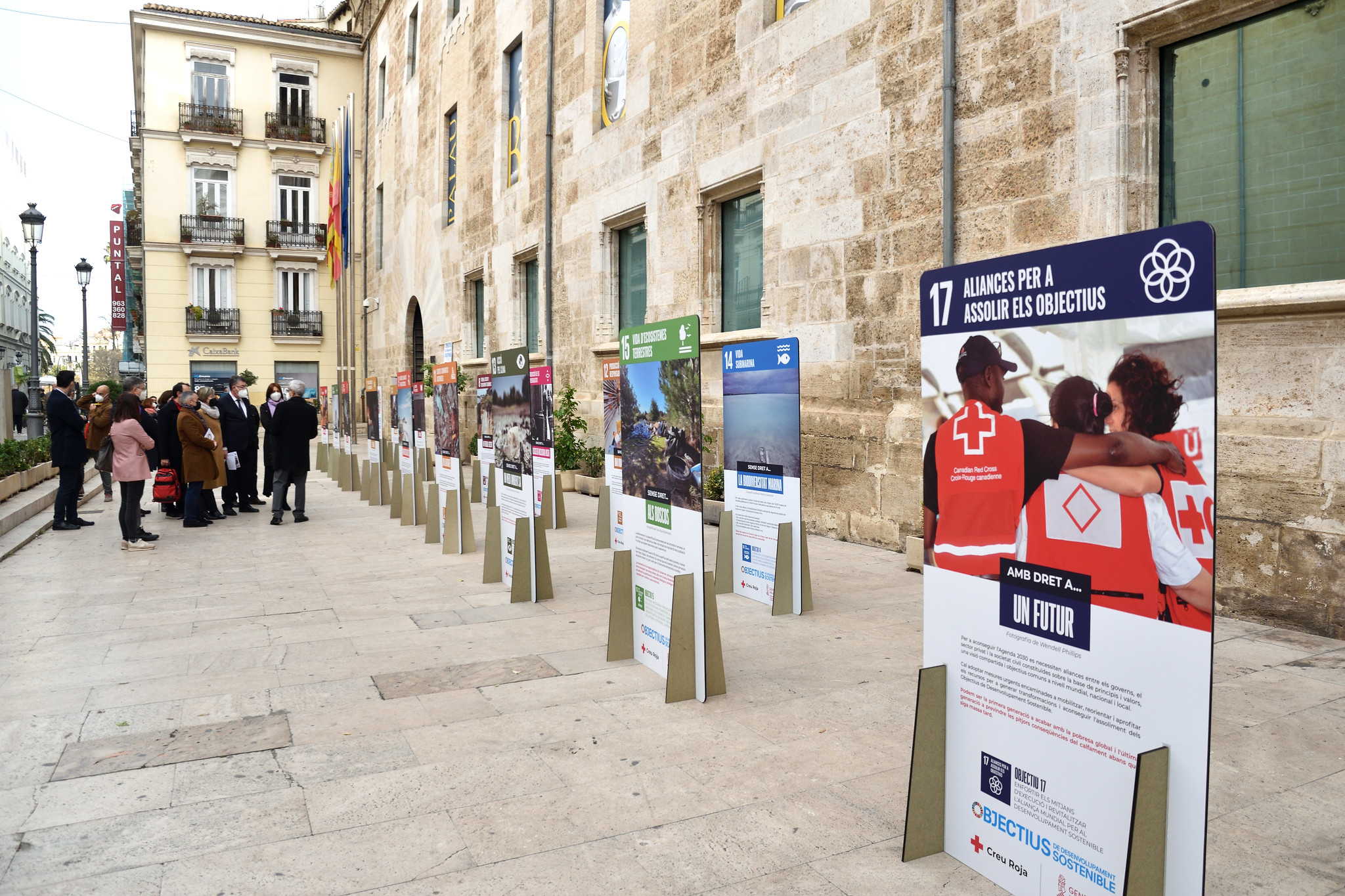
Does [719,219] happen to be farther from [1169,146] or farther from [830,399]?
[1169,146]

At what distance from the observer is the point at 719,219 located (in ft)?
38.5

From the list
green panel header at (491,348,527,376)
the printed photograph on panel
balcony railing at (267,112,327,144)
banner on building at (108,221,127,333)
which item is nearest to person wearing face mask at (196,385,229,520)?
green panel header at (491,348,527,376)

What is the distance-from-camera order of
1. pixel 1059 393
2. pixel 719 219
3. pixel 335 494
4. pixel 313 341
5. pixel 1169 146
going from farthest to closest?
1. pixel 313 341
2. pixel 335 494
3. pixel 719 219
4. pixel 1169 146
5. pixel 1059 393

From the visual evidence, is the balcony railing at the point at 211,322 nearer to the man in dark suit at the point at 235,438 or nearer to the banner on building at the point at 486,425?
the man in dark suit at the point at 235,438

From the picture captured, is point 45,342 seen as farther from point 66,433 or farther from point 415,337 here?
point 66,433

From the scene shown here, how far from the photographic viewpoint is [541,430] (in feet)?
27.5

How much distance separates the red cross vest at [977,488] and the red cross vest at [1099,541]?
93 mm

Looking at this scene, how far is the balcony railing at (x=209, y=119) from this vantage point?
34531mm

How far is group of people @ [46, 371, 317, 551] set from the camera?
932 centimetres

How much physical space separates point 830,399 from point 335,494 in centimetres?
914

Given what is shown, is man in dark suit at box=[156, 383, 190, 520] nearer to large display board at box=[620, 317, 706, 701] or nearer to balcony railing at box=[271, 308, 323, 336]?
large display board at box=[620, 317, 706, 701]

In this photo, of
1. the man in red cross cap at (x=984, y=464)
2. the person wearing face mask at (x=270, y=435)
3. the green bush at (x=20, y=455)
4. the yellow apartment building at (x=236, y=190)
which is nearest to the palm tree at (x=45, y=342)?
the yellow apartment building at (x=236, y=190)

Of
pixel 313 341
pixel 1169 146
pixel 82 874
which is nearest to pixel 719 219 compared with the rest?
pixel 1169 146

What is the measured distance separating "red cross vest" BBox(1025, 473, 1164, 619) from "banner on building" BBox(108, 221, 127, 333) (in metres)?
53.9
